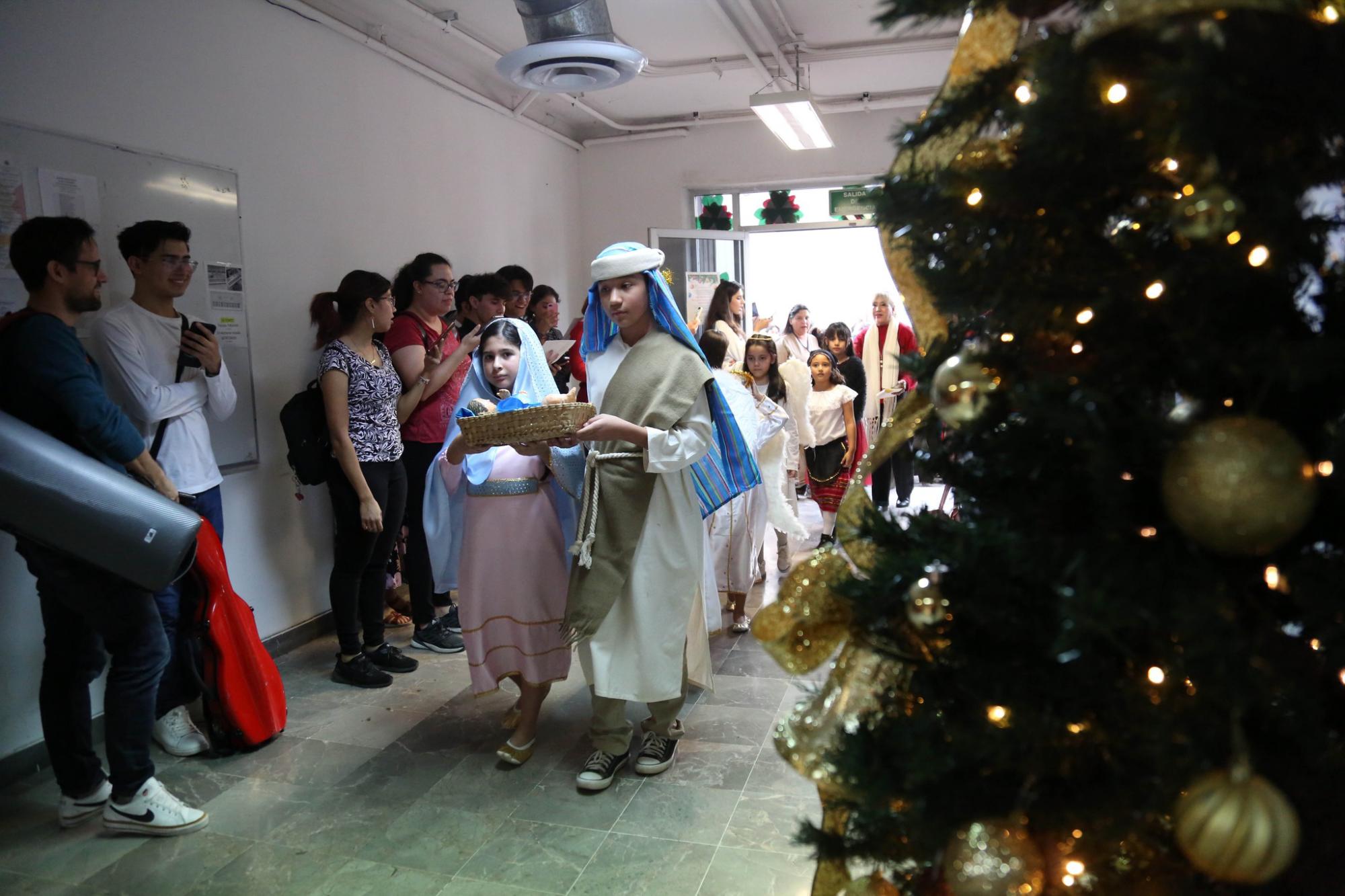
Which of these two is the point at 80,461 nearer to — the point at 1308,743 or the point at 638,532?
the point at 638,532

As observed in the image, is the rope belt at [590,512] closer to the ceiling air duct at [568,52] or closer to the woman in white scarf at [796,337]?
the ceiling air duct at [568,52]

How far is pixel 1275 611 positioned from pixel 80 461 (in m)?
2.28

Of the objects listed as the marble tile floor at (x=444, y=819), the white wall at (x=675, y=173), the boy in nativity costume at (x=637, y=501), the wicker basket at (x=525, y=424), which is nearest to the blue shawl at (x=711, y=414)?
the boy in nativity costume at (x=637, y=501)

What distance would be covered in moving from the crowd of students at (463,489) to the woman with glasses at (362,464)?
1 cm

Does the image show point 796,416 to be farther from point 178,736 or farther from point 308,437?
point 178,736

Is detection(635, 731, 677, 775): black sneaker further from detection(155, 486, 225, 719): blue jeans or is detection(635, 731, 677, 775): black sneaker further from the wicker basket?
detection(155, 486, 225, 719): blue jeans

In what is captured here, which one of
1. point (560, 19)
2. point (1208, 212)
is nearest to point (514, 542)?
point (1208, 212)

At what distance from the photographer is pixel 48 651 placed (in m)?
2.39

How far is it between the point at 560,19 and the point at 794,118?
244 centimetres

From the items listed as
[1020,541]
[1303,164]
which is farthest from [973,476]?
[1303,164]

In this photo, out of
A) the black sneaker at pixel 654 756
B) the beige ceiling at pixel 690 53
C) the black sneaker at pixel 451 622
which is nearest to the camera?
the black sneaker at pixel 654 756

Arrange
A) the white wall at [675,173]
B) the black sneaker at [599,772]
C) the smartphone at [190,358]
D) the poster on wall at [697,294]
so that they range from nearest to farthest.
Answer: the black sneaker at [599,772] < the smartphone at [190,358] < the poster on wall at [697,294] < the white wall at [675,173]

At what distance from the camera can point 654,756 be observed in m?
2.70

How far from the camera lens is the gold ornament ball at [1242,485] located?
2.33ft
